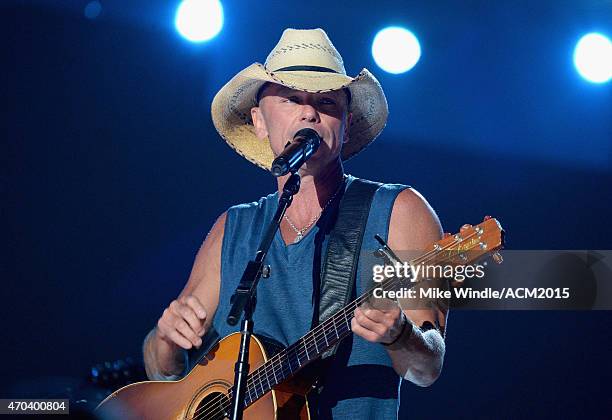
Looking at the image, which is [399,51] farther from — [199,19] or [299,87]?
[299,87]

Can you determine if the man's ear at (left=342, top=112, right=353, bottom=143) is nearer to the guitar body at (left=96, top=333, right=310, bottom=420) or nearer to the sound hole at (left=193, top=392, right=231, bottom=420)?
the guitar body at (left=96, top=333, right=310, bottom=420)

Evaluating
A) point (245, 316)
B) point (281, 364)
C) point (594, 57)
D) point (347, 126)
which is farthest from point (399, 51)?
point (245, 316)

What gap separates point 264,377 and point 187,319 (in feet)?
1.25

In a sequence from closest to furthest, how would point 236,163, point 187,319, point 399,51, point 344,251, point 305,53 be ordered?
point 187,319 < point 344,251 < point 305,53 < point 399,51 < point 236,163

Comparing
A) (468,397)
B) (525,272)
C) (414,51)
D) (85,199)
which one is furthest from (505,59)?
(85,199)

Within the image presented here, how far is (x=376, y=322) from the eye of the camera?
7.89 ft

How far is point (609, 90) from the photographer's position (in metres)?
4.77

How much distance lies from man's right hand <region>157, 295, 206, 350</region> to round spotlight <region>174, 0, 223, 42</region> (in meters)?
2.56

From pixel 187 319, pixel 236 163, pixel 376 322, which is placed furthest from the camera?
pixel 236 163

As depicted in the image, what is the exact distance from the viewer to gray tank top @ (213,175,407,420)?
3.00 meters

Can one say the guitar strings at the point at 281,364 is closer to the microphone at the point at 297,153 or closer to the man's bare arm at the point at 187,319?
the man's bare arm at the point at 187,319

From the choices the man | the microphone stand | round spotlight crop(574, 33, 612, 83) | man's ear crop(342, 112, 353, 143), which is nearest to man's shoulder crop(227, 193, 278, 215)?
the man

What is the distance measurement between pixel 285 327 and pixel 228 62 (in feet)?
8.19

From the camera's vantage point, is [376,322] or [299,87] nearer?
[376,322]
